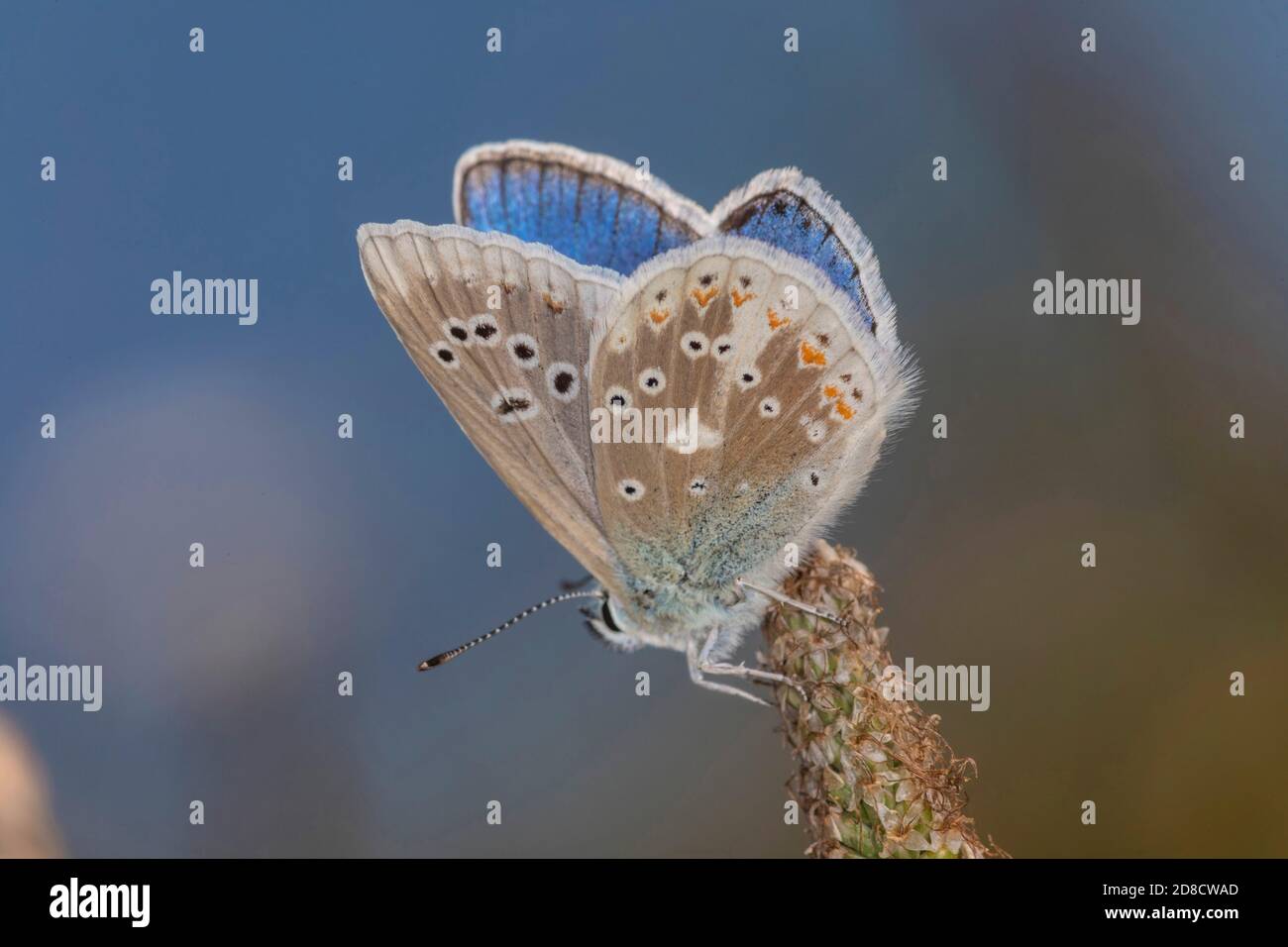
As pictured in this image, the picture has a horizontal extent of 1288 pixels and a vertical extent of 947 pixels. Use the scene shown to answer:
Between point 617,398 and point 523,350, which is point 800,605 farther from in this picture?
point 523,350

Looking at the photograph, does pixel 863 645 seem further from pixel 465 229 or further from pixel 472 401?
pixel 465 229

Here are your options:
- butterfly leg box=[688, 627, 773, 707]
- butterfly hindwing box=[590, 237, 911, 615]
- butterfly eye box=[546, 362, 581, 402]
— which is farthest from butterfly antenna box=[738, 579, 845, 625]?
butterfly eye box=[546, 362, 581, 402]

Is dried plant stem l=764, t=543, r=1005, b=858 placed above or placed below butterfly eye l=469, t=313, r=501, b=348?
below

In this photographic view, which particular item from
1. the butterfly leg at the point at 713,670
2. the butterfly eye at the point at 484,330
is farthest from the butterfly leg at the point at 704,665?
the butterfly eye at the point at 484,330

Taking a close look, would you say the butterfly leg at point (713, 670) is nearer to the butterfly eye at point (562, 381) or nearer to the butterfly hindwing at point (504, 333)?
the butterfly hindwing at point (504, 333)

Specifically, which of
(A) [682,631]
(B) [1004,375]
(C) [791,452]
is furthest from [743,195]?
(B) [1004,375]

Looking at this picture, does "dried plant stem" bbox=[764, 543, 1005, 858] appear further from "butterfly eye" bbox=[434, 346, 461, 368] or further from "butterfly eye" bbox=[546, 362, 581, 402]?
"butterfly eye" bbox=[434, 346, 461, 368]

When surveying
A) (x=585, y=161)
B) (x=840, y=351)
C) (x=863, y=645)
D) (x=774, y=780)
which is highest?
(x=585, y=161)
